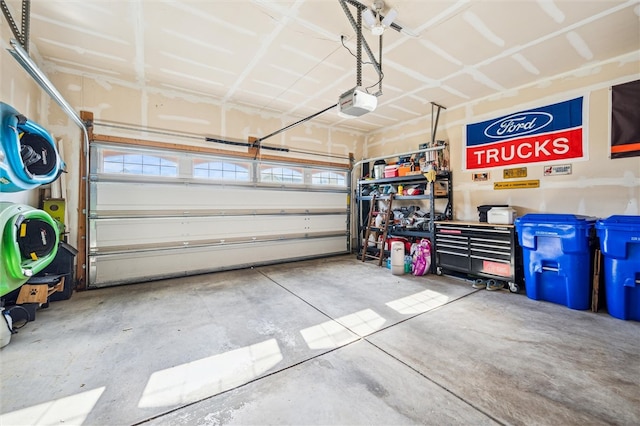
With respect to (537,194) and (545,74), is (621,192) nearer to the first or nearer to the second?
(537,194)

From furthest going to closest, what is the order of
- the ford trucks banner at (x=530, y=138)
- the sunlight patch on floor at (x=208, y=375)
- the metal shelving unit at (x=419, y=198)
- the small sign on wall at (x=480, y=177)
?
the metal shelving unit at (x=419, y=198) → the small sign on wall at (x=480, y=177) → the ford trucks banner at (x=530, y=138) → the sunlight patch on floor at (x=208, y=375)

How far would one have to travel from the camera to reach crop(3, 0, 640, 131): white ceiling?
2.45 meters

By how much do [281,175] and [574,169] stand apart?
4.72 metres

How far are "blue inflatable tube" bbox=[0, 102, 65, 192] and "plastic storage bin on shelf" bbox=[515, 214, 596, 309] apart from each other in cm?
532

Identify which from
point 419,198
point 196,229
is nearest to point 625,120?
point 419,198

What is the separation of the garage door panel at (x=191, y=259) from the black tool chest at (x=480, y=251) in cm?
263

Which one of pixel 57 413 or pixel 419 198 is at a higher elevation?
pixel 419 198

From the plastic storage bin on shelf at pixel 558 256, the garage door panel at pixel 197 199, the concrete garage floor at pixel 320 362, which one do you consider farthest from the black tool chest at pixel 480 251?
the garage door panel at pixel 197 199

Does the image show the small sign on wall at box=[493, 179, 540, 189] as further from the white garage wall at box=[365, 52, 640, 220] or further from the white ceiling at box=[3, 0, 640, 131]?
the white ceiling at box=[3, 0, 640, 131]

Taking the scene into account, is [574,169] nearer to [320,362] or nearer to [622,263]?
[622,263]

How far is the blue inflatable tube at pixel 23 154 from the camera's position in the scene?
6.91 ft

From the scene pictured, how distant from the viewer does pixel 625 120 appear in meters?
3.11

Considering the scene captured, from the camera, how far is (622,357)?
2014mm

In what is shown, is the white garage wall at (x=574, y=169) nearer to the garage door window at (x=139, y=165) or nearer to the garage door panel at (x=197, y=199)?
the garage door panel at (x=197, y=199)
